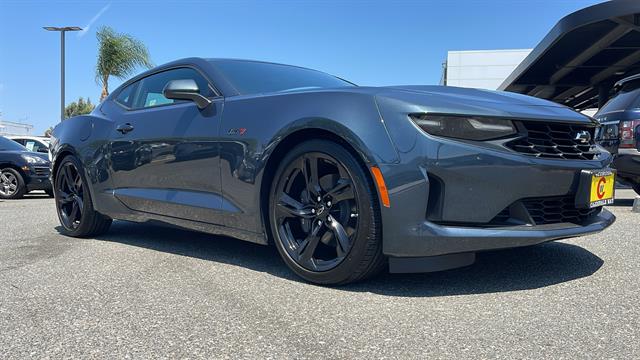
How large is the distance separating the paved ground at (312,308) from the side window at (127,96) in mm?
1368

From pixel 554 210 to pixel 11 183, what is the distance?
33.9 ft

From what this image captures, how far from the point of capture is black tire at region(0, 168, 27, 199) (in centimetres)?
1009

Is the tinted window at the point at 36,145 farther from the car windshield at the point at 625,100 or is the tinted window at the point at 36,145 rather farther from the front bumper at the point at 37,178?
the car windshield at the point at 625,100

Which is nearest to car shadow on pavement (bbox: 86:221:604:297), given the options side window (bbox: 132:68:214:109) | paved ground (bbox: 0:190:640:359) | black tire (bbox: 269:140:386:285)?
paved ground (bbox: 0:190:640:359)

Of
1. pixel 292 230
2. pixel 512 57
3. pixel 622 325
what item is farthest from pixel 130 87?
pixel 512 57

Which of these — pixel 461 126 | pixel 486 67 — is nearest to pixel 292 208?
pixel 461 126

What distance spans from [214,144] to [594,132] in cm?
223

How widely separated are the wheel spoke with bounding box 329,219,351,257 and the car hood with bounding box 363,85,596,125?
0.65 metres

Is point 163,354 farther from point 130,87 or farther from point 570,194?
point 130,87

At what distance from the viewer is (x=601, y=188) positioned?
2.78m

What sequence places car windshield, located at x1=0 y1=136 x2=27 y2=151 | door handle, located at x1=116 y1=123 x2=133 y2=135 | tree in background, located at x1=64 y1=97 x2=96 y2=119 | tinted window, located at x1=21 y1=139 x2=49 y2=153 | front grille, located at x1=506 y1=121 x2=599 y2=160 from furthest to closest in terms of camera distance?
tree in background, located at x1=64 y1=97 x2=96 y2=119 < tinted window, located at x1=21 y1=139 x2=49 y2=153 < car windshield, located at x1=0 y1=136 x2=27 y2=151 < door handle, located at x1=116 y1=123 x2=133 y2=135 < front grille, located at x1=506 y1=121 x2=599 y2=160

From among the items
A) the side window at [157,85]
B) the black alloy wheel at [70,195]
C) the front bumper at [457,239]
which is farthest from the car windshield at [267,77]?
the black alloy wheel at [70,195]

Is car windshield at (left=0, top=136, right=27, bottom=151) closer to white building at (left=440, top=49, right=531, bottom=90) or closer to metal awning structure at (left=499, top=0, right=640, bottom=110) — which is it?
metal awning structure at (left=499, top=0, right=640, bottom=110)

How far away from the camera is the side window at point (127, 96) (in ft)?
14.4
